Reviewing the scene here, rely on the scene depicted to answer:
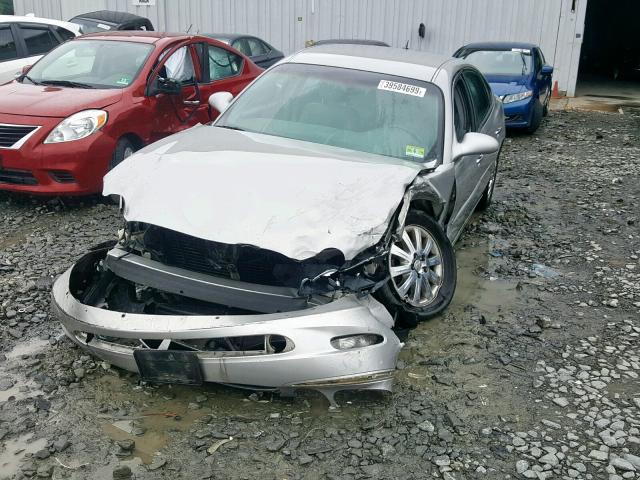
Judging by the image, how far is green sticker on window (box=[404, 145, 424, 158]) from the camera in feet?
14.8

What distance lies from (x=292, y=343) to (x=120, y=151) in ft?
13.6

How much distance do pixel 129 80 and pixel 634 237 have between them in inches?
202

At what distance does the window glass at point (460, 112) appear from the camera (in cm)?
490

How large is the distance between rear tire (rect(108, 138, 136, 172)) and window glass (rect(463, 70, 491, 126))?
329 cm

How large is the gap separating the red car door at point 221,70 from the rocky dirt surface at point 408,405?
3.21 metres

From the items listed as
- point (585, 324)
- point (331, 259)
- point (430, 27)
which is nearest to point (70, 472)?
point (331, 259)

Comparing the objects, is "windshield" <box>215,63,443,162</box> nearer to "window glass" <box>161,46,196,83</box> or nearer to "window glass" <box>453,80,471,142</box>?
"window glass" <box>453,80,471,142</box>

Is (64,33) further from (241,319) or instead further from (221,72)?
(241,319)

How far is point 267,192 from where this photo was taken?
11.9ft

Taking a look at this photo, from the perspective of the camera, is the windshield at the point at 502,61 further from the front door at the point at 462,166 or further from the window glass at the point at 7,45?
the window glass at the point at 7,45

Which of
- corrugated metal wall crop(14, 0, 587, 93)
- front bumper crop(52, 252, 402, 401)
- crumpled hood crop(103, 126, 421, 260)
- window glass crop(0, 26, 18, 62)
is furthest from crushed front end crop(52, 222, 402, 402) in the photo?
corrugated metal wall crop(14, 0, 587, 93)

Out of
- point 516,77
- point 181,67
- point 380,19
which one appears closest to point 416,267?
point 181,67

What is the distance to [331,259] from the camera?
3504 mm

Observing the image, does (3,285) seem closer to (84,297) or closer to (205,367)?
(84,297)
